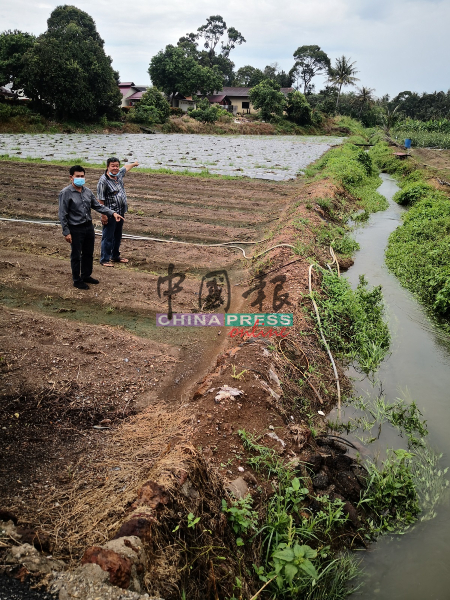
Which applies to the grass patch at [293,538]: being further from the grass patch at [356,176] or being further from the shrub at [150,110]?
the shrub at [150,110]

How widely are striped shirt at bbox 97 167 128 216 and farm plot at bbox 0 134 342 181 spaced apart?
9920mm

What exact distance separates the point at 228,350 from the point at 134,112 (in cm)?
3366

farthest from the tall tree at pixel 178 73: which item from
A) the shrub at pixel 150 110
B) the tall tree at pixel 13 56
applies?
the tall tree at pixel 13 56

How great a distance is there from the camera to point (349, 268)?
27.8 feet

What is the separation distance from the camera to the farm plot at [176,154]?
54.0 ft

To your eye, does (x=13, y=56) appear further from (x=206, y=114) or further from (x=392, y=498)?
(x=392, y=498)

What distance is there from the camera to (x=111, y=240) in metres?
6.62

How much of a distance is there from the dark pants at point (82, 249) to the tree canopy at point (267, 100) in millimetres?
40253

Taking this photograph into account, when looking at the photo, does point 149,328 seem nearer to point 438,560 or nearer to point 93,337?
point 93,337

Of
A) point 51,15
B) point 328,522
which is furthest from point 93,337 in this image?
point 51,15

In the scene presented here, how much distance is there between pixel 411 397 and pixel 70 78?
30.3 m

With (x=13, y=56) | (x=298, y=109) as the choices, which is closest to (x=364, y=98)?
(x=298, y=109)

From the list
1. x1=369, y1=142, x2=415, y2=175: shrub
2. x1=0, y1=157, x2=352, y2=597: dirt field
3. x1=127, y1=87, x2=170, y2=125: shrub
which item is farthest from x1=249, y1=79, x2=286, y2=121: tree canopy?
x1=0, y1=157, x2=352, y2=597: dirt field

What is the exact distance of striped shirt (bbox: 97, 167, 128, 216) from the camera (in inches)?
240
